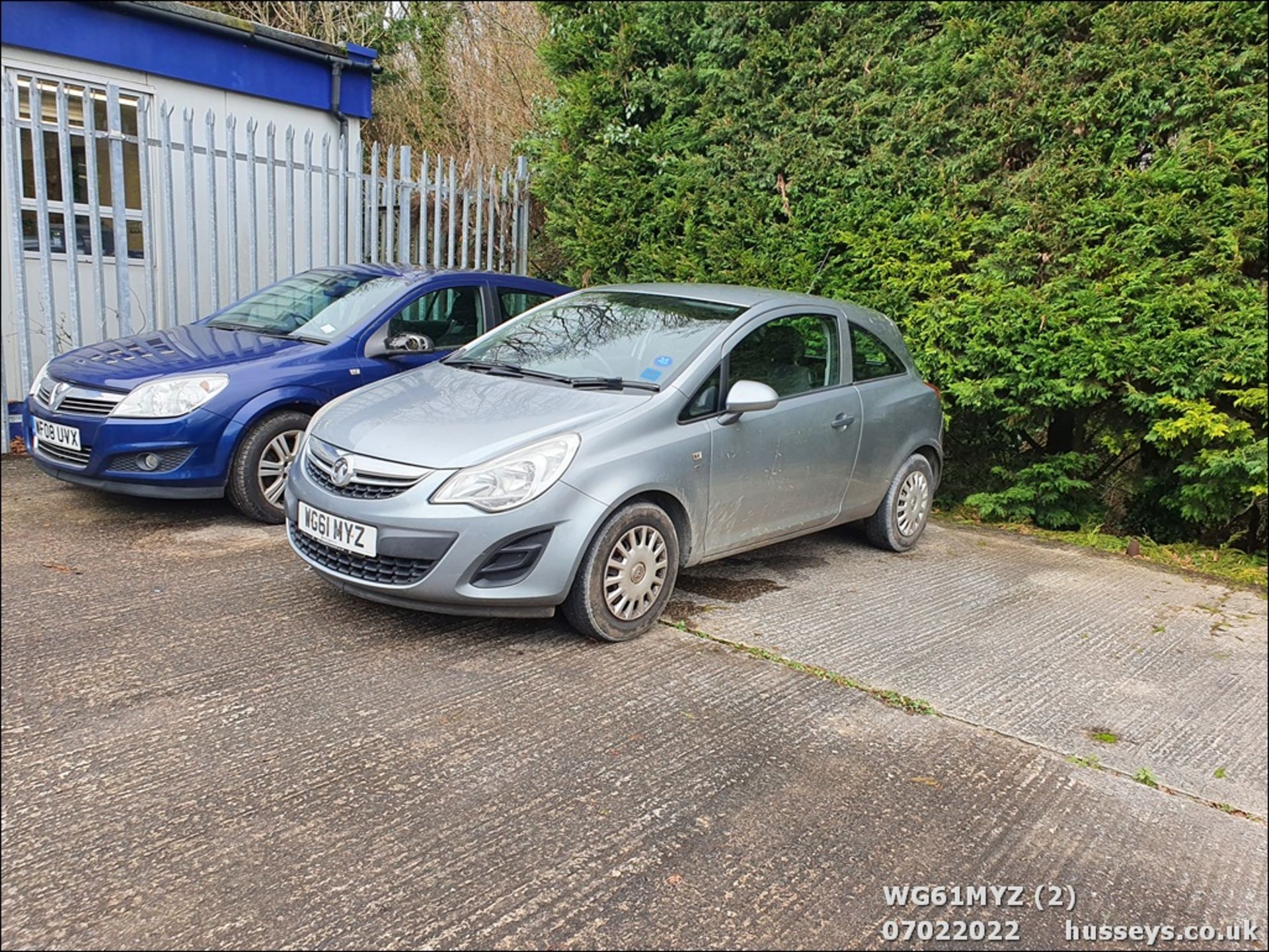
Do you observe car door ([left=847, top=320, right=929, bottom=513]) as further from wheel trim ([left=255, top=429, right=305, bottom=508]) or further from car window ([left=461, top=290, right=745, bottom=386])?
wheel trim ([left=255, top=429, right=305, bottom=508])

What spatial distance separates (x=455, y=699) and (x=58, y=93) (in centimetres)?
587

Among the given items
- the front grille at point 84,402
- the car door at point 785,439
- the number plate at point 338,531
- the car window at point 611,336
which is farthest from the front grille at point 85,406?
the car door at point 785,439

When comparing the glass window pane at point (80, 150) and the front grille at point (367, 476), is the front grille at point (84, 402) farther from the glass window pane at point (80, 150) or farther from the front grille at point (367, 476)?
the glass window pane at point (80, 150)

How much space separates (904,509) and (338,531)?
3.49 m

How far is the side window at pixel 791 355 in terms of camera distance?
4.79 metres

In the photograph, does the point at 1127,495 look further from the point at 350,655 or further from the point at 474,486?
the point at 350,655

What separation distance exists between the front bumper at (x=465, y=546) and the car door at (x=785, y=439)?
0.88 m

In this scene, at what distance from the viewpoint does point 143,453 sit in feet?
16.0

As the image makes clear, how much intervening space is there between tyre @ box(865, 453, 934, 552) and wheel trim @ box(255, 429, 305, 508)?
Result: 3.42m

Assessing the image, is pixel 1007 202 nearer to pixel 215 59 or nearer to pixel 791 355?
pixel 791 355

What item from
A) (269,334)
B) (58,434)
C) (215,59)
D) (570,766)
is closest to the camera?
(570,766)

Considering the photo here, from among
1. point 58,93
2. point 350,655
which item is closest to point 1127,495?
point 350,655

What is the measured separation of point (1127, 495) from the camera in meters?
6.94

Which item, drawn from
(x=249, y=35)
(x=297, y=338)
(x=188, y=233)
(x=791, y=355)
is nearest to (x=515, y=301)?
(x=297, y=338)
